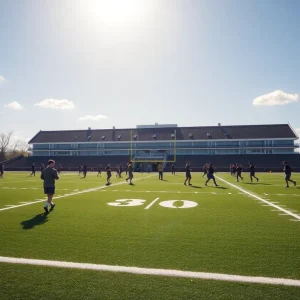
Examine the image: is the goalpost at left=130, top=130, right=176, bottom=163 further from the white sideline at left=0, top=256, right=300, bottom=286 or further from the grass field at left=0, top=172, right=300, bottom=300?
the white sideline at left=0, top=256, right=300, bottom=286

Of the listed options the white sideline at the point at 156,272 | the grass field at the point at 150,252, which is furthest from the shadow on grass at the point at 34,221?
the white sideline at the point at 156,272

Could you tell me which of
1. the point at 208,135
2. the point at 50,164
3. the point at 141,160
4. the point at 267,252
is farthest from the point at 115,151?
the point at 267,252

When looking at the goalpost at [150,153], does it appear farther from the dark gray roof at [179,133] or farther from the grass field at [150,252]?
the grass field at [150,252]

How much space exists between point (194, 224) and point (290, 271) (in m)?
3.13

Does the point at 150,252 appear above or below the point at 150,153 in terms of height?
below

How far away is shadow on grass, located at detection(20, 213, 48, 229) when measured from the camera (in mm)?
6832

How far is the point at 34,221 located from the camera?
289 inches

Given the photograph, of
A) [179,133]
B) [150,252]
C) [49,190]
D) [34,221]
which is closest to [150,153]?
[179,133]

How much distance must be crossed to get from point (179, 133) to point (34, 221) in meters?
64.5

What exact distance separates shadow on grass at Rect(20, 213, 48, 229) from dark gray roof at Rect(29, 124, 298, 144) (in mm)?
61512

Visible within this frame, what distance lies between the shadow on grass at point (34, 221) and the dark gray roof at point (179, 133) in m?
61.5

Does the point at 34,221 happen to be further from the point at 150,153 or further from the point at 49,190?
the point at 150,153

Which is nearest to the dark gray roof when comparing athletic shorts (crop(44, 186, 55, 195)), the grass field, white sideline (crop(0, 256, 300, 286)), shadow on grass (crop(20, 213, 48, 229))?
athletic shorts (crop(44, 186, 55, 195))

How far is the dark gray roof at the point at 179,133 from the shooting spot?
65.4 m
